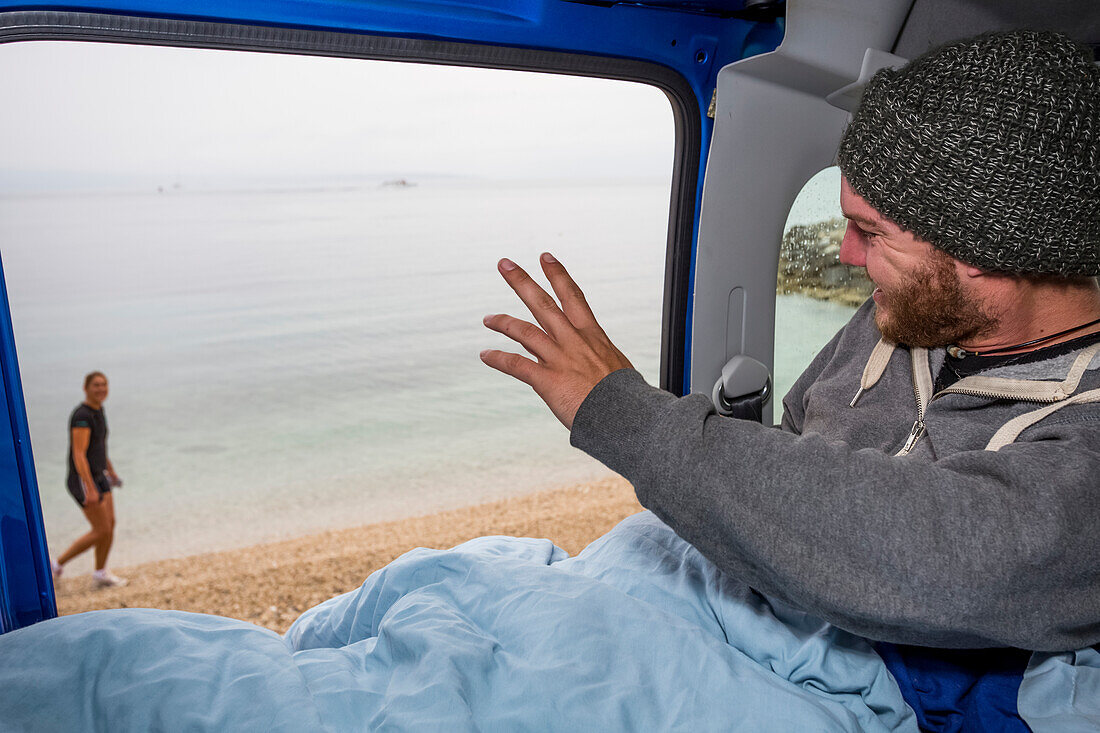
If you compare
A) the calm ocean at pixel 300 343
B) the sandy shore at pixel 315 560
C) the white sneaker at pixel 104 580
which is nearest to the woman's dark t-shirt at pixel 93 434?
the sandy shore at pixel 315 560

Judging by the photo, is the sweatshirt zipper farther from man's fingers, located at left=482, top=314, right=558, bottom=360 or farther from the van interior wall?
the van interior wall

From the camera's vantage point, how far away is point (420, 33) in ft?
5.25

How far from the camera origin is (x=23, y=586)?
149 centimetres

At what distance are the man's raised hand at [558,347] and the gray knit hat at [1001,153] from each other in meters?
0.52

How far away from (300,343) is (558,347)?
435 inches

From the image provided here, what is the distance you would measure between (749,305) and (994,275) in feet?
2.73

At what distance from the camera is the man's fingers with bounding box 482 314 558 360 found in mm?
1216

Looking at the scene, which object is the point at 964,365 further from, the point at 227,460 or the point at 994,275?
the point at 227,460

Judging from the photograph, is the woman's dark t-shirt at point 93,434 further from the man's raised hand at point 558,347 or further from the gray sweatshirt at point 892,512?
the gray sweatshirt at point 892,512

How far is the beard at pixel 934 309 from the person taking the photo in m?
1.34

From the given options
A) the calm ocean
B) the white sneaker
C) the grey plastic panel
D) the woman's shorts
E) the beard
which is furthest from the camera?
the calm ocean

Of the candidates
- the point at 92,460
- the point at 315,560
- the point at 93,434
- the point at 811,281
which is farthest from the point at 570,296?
the point at 315,560

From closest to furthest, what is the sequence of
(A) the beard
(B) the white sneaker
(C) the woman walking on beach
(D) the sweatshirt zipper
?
(A) the beard, (D) the sweatshirt zipper, (C) the woman walking on beach, (B) the white sneaker

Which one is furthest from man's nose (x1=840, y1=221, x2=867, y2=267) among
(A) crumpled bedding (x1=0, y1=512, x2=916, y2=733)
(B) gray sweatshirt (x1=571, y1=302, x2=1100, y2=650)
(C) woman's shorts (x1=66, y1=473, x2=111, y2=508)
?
(C) woman's shorts (x1=66, y1=473, x2=111, y2=508)
